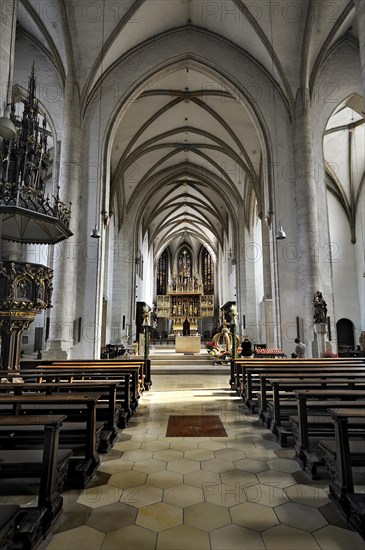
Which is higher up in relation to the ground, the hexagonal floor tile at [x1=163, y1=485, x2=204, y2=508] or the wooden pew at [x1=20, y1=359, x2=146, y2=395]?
the wooden pew at [x1=20, y1=359, x2=146, y2=395]

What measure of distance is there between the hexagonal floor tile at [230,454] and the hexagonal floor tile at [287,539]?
4.36 feet

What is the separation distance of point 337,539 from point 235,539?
0.62 metres

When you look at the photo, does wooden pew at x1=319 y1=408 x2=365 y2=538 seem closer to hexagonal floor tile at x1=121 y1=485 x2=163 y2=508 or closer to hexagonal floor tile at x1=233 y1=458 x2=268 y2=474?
hexagonal floor tile at x1=233 y1=458 x2=268 y2=474

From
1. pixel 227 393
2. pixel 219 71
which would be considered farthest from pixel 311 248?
pixel 219 71

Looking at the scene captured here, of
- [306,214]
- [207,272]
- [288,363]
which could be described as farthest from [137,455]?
[207,272]

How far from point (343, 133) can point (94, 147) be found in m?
11.5

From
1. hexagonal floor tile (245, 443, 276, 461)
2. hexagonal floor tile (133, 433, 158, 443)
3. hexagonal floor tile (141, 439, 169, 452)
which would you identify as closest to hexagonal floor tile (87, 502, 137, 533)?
hexagonal floor tile (141, 439, 169, 452)

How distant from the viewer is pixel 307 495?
2752 millimetres

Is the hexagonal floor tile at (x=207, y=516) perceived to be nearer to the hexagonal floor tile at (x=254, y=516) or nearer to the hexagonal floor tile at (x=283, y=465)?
the hexagonal floor tile at (x=254, y=516)

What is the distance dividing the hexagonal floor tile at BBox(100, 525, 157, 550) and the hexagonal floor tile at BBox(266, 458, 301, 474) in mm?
1555

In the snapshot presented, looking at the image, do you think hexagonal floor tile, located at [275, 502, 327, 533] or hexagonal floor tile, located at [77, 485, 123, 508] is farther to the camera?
hexagonal floor tile, located at [77, 485, 123, 508]

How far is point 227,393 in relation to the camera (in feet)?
25.0

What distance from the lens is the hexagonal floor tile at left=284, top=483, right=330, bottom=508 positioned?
2.64m

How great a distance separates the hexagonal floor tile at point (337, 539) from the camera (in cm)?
207
